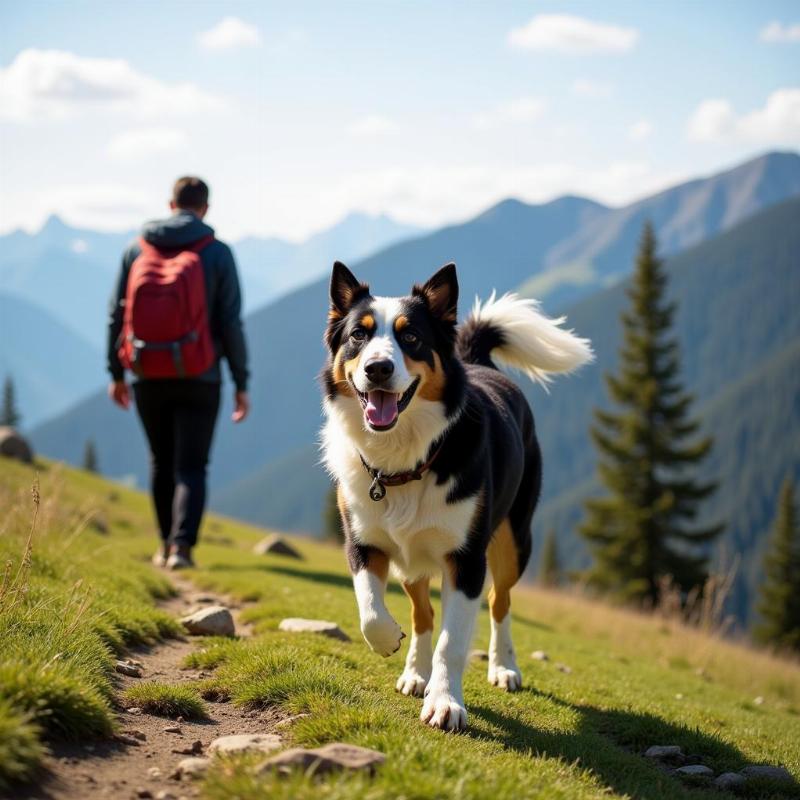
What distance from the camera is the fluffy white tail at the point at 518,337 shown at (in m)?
8.05

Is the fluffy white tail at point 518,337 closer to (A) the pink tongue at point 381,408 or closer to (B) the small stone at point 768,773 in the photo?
(A) the pink tongue at point 381,408

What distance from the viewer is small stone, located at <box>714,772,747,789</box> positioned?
5.47 m

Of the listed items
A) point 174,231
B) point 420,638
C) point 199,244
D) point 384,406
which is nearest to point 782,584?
point 199,244

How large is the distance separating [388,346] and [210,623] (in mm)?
3209

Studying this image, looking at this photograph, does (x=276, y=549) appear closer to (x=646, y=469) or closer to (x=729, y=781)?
(x=729, y=781)

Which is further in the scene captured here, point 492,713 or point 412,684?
point 412,684

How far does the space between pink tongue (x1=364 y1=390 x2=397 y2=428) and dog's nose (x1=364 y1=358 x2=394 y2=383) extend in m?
0.16

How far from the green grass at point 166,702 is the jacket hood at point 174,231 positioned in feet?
20.3

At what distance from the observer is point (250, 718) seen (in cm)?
504

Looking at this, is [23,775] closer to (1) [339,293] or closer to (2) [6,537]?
(1) [339,293]

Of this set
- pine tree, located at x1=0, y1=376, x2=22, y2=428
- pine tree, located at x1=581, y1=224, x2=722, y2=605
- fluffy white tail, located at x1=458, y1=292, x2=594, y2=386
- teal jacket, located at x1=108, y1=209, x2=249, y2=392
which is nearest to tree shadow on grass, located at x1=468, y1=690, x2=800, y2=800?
fluffy white tail, located at x1=458, y1=292, x2=594, y2=386

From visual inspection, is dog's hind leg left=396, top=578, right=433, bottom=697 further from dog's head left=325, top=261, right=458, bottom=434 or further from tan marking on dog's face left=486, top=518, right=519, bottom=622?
dog's head left=325, top=261, right=458, bottom=434

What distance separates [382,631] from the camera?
530cm

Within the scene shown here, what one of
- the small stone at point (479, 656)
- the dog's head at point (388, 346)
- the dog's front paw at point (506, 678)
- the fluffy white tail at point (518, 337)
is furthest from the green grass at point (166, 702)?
the fluffy white tail at point (518, 337)
